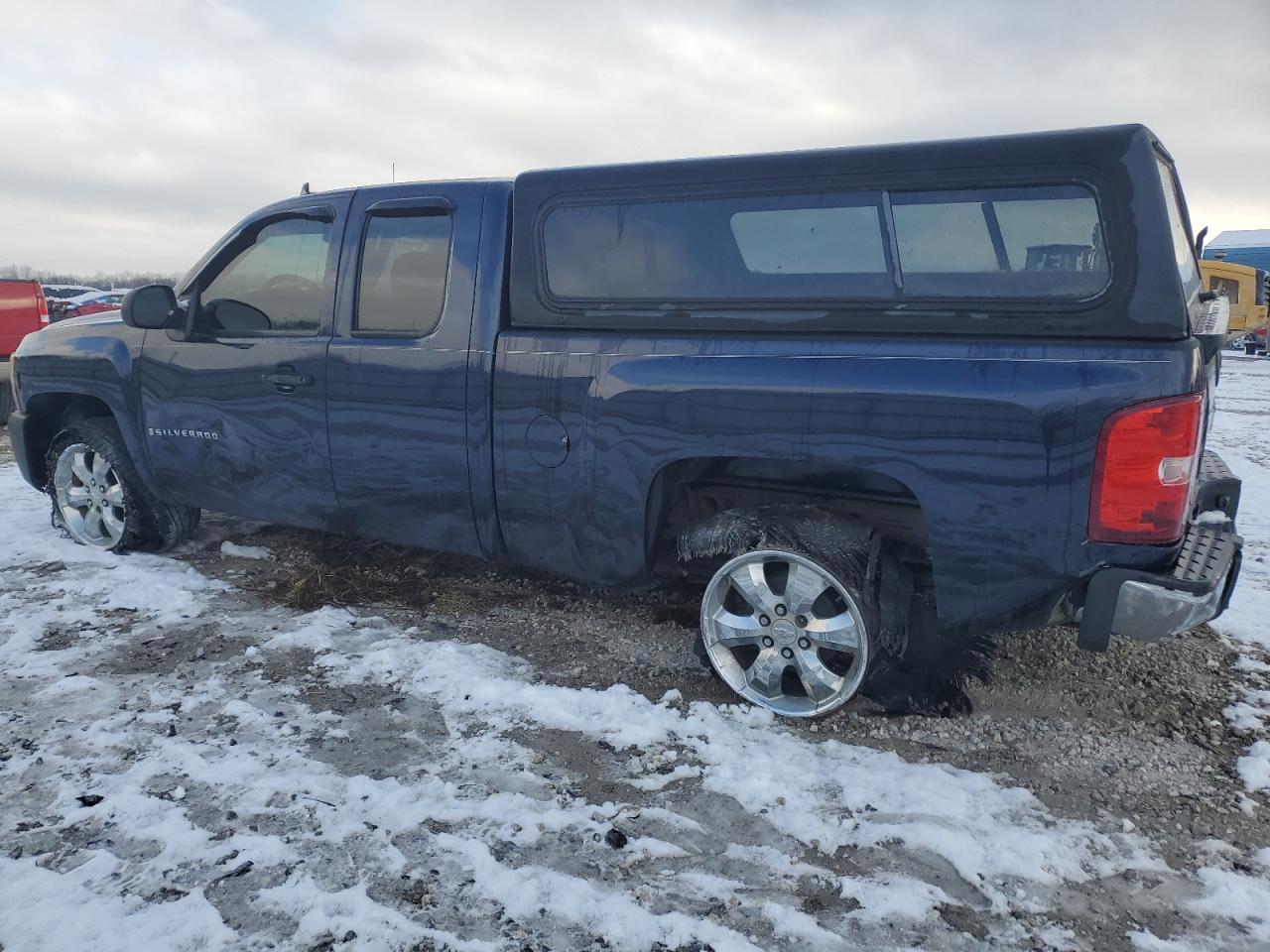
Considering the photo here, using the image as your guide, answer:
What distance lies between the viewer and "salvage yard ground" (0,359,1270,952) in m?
2.05

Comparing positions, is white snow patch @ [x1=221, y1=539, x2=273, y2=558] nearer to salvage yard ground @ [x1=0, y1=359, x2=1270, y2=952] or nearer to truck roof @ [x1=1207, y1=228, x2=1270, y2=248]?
salvage yard ground @ [x1=0, y1=359, x2=1270, y2=952]

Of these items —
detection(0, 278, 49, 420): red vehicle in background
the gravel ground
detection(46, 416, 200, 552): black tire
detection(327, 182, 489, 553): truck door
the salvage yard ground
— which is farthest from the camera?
detection(0, 278, 49, 420): red vehicle in background

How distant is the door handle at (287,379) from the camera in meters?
3.88

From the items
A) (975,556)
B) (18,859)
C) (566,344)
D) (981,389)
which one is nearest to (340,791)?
(18,859)

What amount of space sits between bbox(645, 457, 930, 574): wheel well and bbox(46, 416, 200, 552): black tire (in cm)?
309

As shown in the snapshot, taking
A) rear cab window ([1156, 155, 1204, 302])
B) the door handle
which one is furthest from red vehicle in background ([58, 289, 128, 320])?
rear cab window ([1156, 155, 1204, 302])

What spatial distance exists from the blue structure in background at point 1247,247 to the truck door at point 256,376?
135ft

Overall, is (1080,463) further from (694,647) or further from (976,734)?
(694,647)

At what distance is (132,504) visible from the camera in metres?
4.70

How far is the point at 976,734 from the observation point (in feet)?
9.73

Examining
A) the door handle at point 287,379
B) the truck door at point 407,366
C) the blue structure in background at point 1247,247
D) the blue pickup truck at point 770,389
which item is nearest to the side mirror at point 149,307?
the blue pickup truck at point 770,389

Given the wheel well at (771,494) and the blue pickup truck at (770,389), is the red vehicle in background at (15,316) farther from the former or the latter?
the wheel well at (771,494)

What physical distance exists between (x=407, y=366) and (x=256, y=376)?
93cm

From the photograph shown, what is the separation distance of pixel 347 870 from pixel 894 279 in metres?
2.44
